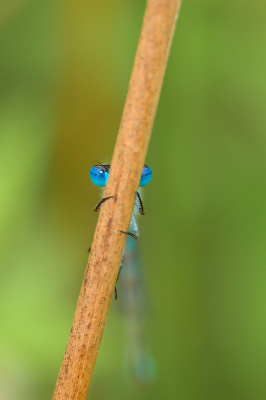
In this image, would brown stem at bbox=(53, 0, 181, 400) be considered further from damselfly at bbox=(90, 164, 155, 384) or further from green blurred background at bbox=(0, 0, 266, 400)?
damselfly at bbox=(90, 164, 155, 384)

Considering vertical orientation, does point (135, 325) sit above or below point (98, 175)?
below

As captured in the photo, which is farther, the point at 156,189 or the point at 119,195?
the point at 156,189

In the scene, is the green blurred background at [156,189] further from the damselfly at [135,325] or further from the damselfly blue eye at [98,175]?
the damselfly blue eye at [98,175]

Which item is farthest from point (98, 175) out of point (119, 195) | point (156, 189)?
point (156, 189)

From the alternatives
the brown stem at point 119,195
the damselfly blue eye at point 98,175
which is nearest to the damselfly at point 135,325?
the damselfly blue eye at point 98,175

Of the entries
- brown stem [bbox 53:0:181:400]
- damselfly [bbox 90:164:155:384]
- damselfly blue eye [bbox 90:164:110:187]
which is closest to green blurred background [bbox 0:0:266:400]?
damselfly [bbox 90:164:155:384]

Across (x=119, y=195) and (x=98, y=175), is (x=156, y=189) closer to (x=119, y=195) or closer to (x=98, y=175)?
(x=98, y=175)
